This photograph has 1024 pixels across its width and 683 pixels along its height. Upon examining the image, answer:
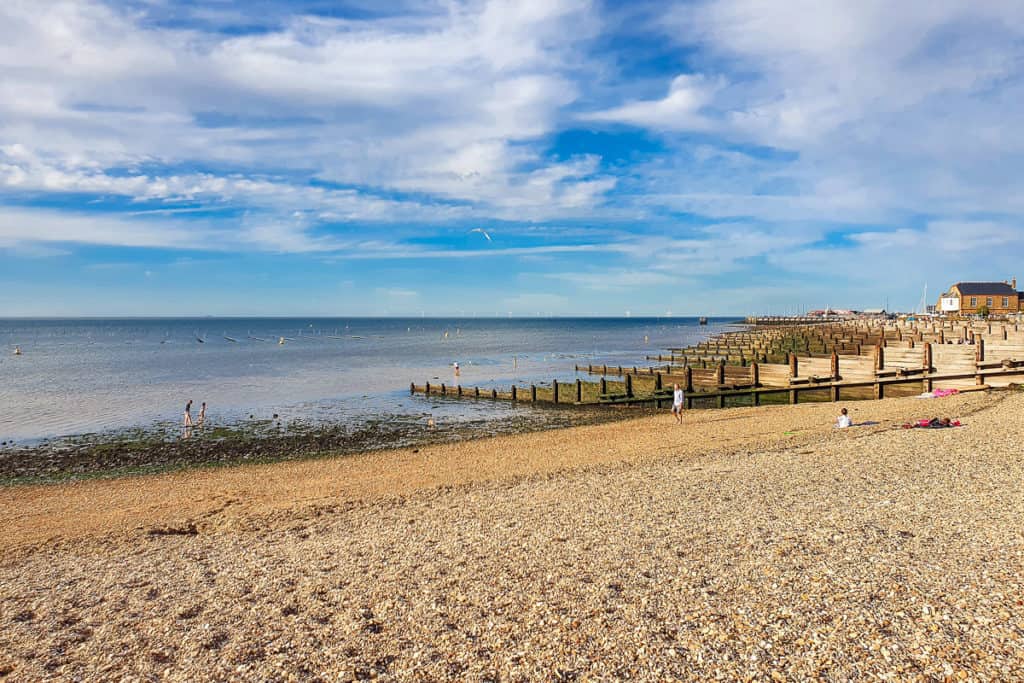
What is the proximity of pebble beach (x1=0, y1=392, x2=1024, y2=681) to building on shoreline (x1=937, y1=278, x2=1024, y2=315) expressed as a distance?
124m

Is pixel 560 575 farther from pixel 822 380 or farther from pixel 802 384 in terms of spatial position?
pixel 802 384

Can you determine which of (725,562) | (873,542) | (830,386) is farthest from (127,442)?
(830,386)

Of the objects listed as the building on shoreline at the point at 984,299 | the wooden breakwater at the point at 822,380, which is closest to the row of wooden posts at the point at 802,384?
the wooden breakwater at the point at 822,380

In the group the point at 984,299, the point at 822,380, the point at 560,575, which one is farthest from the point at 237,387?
the point at 984,299

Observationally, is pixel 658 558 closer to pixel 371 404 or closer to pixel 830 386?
pixel 830 386

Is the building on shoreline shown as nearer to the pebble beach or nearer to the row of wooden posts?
the row of wooden posts

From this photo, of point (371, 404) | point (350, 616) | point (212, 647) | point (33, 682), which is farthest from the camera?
point (371, 404)

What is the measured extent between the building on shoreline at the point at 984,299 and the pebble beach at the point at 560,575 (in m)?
124

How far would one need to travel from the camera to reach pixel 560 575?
8758 millimetres

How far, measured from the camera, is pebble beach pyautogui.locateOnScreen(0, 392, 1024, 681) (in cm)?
655

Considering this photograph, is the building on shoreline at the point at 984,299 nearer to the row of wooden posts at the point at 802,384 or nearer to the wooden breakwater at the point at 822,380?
the wooden breakwater at the point at 822,380

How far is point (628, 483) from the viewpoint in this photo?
13938mm

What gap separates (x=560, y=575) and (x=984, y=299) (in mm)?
139962

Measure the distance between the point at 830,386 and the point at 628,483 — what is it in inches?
792
